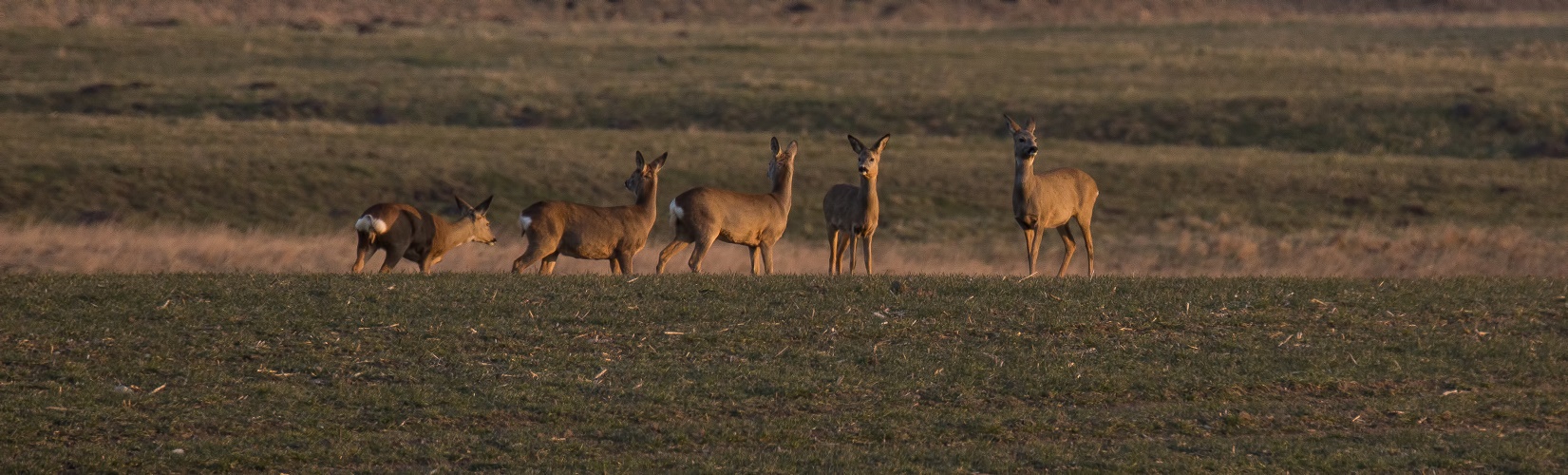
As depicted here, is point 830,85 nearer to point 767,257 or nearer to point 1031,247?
point 1031,247

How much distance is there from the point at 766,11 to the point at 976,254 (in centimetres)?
5241

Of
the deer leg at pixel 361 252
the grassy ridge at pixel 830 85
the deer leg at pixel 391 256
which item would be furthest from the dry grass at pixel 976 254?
the grassy ridge at pixel 830 85

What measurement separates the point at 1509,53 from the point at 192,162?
136ft

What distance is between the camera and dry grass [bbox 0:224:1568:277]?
74.7ft

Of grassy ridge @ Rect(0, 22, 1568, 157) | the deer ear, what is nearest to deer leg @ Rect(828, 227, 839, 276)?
the deer ear

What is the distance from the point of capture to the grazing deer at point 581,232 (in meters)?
17.7

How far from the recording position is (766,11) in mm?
78250

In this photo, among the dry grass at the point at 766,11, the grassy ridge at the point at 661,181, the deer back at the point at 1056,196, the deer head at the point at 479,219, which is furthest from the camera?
the dry grass at the point at 766,11

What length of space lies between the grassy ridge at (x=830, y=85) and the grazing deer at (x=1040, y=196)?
20.1 m

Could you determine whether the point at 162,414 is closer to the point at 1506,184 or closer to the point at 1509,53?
the point at 1506,184

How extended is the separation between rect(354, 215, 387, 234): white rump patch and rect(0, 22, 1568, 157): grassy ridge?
22.0 metres

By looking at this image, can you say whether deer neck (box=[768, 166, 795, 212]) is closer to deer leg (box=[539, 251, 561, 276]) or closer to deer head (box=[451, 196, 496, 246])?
deer leg (box=[539, 251, 561, 276])

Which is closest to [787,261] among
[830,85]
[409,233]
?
[409,233]

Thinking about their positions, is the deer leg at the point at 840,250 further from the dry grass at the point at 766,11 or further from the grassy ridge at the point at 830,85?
the dry grass at the point at 766,11
